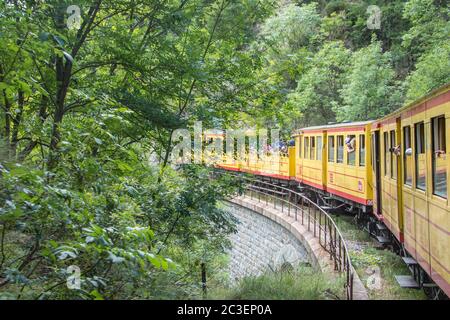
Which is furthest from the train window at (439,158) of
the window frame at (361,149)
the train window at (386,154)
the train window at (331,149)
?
the train window at (331,149)

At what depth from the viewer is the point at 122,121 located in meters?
5.26

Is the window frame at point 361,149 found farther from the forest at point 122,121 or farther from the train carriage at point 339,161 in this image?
the forest at point 122,121

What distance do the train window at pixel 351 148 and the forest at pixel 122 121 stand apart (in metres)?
4.96

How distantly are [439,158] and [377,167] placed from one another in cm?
618

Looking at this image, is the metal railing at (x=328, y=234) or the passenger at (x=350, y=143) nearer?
the metal railing at (x=328, y=234)

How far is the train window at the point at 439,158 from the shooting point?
557 centimetres

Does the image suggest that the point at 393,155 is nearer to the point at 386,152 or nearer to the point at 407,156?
the point at 386,152

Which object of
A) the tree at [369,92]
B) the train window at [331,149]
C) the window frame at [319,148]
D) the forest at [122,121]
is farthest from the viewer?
the tree at [369,92]

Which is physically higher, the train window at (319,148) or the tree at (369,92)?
the tree at (369,92)

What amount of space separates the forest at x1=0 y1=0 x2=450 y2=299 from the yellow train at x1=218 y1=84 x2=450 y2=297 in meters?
1.69

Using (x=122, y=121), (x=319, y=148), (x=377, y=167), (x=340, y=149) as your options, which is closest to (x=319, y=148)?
(x=319, y=148)

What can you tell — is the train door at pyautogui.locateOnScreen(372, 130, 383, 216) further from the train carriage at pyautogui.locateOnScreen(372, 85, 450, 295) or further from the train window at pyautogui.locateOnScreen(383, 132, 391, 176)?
the train carriage at pyautogui.locateOnScreen(372, 85, 450, 295)

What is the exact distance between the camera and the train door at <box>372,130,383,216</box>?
37.8 ft

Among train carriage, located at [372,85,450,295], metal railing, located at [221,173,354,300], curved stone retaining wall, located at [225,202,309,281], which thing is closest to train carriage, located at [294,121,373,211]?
metal railing, located at [221,173,354,300]
